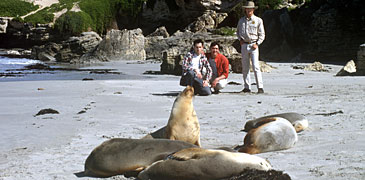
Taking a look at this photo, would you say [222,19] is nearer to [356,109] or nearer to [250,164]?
[356,109]

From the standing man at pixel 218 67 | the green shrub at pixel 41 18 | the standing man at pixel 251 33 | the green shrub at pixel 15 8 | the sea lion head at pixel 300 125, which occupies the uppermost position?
the green shrub at pixel 15 8

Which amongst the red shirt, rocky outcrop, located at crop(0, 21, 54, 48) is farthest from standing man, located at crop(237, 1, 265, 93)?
rocky outcrop, located at crop(0, 21, 54, 48)

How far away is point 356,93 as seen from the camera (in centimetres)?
859

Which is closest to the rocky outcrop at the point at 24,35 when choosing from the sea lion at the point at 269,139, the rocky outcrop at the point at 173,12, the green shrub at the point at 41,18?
the green shrub at the point at 41,18

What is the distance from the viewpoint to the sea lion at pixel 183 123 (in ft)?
14.4

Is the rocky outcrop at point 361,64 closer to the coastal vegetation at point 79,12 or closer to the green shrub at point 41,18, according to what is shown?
the coastal vegetation at point 79,12

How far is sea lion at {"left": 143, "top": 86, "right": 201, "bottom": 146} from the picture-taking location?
4.40 m

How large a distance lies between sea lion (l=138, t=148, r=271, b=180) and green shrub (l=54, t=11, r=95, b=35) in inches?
1510

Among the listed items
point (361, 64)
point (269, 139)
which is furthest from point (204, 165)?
point (361, 64)

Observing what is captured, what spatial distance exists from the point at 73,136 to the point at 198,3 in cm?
3158

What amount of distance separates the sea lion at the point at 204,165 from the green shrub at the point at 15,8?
4446cm

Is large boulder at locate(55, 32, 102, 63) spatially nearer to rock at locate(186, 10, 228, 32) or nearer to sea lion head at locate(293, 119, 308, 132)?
rock at locate(186, 10, 228, 32)

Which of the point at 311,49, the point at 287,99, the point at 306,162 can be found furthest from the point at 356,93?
the point at 311,49

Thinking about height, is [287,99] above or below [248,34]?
below
